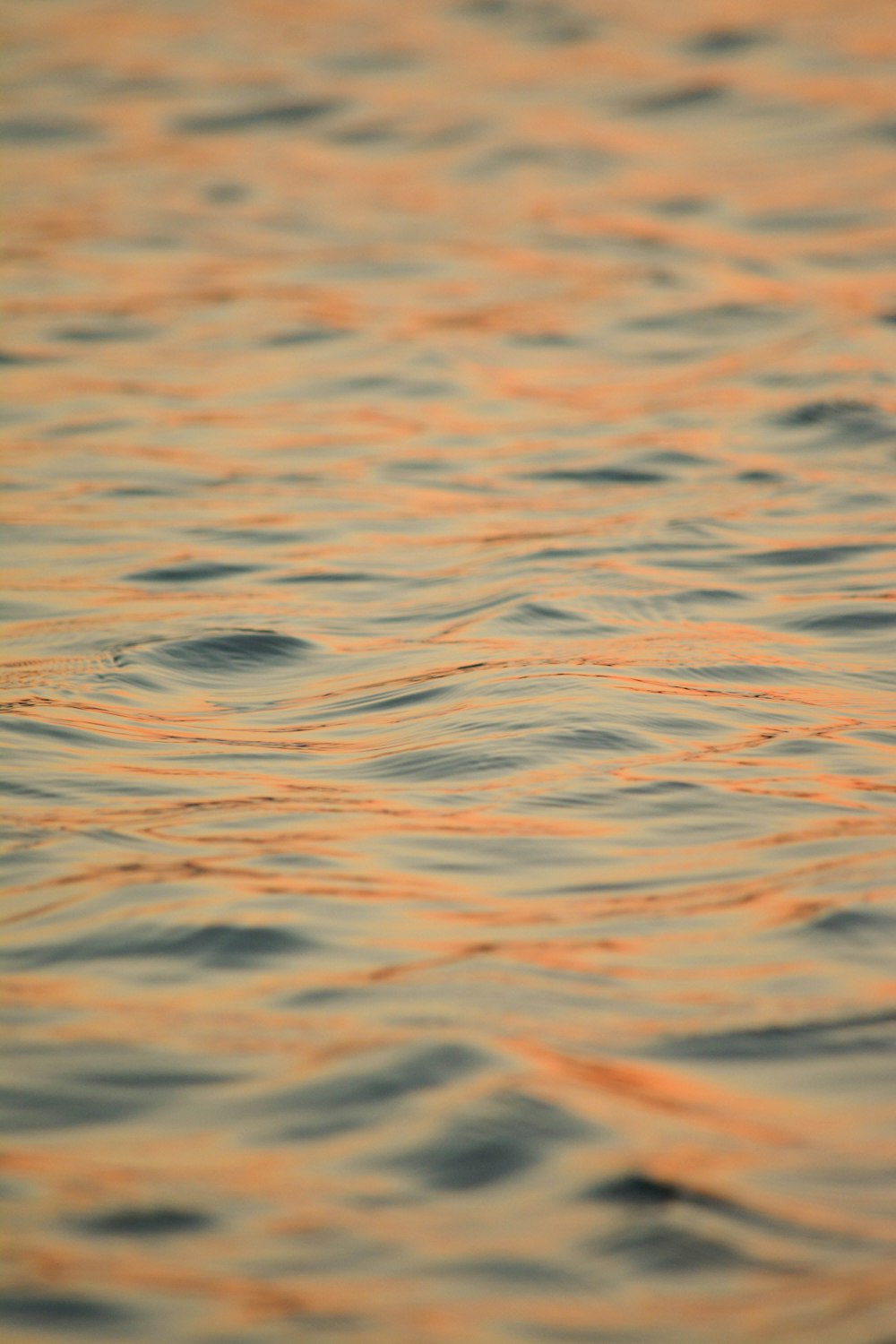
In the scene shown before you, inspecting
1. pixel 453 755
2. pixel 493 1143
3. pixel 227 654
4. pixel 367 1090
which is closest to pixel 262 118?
pixel 227 654

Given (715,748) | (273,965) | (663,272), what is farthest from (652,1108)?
(663,272)

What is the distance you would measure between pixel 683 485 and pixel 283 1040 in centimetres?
319

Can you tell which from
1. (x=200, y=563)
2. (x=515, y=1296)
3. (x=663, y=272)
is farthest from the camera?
(x=663, y=272)

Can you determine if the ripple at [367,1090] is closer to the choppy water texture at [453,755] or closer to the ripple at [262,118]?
the choppy water texture at [453,755]

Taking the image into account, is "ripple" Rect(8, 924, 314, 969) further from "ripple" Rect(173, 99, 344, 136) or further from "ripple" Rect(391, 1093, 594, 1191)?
"ripple" Rect(173, 99, 344, 136)

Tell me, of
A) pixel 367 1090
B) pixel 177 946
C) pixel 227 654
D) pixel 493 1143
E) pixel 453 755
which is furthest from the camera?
pixel 227 654

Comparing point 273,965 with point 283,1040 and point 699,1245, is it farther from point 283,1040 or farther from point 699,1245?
point 699,1245

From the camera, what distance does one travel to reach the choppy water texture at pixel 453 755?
1.75 metres

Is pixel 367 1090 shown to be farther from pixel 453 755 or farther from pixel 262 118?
pixel 262 118

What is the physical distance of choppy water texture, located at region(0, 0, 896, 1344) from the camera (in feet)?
5.76

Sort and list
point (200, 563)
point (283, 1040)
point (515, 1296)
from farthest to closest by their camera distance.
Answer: point (200, 563) < point (283, 1040) < point (515, 1296)

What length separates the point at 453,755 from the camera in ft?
10.2

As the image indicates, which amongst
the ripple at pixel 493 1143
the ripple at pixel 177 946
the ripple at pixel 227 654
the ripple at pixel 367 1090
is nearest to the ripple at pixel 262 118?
the ripple at pixel 227 654

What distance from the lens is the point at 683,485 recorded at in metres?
4.99
